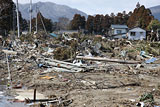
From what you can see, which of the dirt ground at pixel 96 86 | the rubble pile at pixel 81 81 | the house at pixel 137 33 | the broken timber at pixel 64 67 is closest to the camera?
the dirt ground at pixel 96 86

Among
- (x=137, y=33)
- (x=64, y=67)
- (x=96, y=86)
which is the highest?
(x=137, y=33)

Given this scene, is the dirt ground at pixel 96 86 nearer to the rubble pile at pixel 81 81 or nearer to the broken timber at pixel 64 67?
the rubble pile at pixel 81 81

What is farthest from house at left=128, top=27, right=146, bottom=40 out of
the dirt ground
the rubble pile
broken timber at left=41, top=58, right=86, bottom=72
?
broken timber at left=41, top=58, right=86, bottom=72

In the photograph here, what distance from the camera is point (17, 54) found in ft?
39.8

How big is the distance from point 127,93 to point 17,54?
332 inches

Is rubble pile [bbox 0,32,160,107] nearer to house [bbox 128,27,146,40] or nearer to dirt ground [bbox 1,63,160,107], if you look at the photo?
dirt ground [bbox 1,63,160,107]

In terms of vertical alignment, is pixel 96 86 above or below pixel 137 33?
below

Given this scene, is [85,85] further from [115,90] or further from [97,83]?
[115,90]

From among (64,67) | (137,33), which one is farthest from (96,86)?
(137,33)

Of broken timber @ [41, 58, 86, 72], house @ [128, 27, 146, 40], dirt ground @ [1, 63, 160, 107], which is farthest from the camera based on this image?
house @ [128, 27, 146, 40]

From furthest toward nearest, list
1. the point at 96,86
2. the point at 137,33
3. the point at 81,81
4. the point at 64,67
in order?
1. the point at 137,33
2. the point at 64,67
3. the point at 81,81
4. the point at 96,86

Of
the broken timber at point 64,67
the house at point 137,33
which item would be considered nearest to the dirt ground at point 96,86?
the broken timber at point 64,67

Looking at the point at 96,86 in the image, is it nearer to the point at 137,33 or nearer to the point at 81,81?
the point at 81,81

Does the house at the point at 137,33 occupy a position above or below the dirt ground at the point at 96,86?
above
